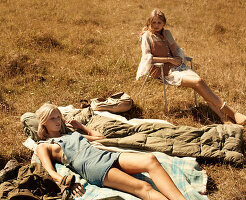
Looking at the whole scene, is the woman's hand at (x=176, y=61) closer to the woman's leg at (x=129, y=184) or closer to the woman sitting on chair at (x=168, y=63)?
the woman sitting on chair at (x=168, y=63)

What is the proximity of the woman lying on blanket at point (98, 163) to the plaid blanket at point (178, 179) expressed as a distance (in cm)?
7

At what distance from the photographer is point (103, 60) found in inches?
262

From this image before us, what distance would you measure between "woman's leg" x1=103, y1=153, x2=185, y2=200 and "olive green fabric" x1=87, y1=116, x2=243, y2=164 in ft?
2.46

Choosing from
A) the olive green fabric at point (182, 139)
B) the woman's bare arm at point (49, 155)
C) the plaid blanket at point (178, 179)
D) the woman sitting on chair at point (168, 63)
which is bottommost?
the plaid blanket at point (178, 179)

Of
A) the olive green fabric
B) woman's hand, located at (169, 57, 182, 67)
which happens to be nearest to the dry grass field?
the olive green fabric

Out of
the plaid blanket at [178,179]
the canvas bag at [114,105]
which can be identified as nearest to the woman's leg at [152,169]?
the plaid blanket at [178,179]

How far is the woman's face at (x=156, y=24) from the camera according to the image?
5046mm

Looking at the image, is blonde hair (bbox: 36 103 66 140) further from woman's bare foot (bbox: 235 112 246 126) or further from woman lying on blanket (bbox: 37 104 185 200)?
woman's bare foot (bbox: 235 112 246 126)

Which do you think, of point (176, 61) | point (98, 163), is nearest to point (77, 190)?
point (98, 163)

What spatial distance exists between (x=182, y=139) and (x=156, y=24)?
7.43 feet

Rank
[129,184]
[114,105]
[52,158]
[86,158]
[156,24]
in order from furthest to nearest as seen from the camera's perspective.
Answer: [156,24], [114,105], [52,158], [86,158], [129,184]

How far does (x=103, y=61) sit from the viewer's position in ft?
21.6

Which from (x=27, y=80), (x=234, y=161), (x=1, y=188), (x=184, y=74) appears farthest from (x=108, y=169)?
(x=27, y=80)

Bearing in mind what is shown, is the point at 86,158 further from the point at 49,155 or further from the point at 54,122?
the point at 54,122
